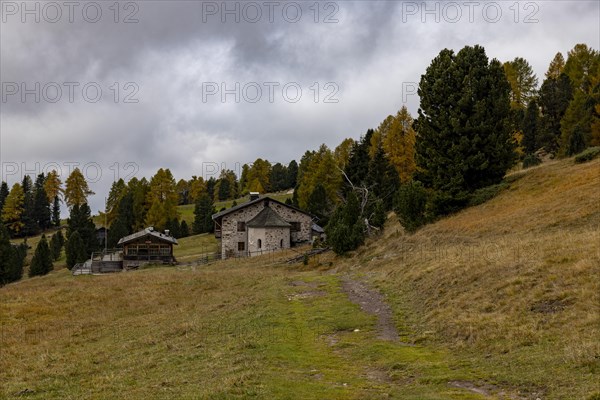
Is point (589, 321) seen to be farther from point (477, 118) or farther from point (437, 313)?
point (477, 118)

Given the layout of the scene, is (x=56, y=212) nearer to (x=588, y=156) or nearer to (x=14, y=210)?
(x=14, y=210)

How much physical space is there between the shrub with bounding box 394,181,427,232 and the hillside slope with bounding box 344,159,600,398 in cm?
509

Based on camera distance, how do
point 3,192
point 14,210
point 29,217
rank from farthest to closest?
point 3,192
point 29,217
point 14,210

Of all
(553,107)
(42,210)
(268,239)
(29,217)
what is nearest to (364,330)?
(268,239)

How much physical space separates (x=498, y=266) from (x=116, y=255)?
60249 millimetres

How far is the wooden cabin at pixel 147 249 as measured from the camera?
6159cm

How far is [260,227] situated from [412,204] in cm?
2695

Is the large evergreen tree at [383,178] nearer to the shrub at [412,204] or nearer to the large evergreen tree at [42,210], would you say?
the shrub at [412,204]

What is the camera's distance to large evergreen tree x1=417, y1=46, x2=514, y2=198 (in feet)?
135

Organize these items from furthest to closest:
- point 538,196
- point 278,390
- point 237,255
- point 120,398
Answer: point 237,255, point 538,196, point 120,398, point 278,390

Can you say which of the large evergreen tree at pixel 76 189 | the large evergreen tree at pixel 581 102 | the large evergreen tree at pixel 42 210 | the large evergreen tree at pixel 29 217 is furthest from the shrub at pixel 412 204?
the large evergreen tree at pixel 42 210

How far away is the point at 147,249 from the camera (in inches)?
2468

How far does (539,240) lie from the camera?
71.9 ft

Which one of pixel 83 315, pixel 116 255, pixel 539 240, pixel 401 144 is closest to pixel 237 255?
pixel 116 255
